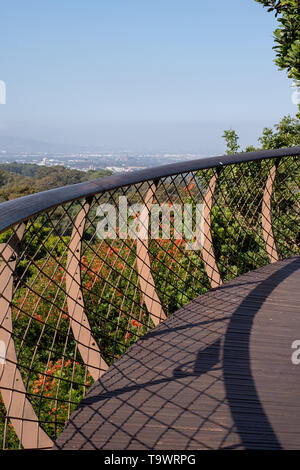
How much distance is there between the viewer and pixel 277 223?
7320mm

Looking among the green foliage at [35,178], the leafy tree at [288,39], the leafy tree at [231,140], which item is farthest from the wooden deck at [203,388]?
the green foliage at [35,178]

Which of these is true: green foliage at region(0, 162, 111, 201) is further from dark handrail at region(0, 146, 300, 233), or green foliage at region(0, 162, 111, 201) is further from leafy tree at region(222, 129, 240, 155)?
dark handrail at region(0, 146, 300, 233)

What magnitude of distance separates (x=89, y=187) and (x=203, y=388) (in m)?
1.07

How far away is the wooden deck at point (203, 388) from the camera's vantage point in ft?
5.90

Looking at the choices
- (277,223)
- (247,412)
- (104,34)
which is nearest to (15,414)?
(247,412)

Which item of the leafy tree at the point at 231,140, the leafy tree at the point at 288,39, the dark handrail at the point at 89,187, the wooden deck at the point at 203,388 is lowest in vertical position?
the wooden deck at the point at 203,388

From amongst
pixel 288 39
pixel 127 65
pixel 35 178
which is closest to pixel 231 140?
pixel 288 39

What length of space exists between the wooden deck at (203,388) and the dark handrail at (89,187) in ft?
3.03

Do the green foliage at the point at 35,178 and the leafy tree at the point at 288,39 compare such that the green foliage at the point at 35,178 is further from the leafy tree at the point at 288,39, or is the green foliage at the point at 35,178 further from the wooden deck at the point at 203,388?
the wooden deck at the point at 203,388

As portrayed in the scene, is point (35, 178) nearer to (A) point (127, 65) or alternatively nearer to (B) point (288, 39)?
(B) point (288, 39)

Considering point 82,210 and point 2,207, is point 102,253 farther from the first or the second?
point 2,207

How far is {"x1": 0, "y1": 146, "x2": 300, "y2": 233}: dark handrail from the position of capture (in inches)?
53.8

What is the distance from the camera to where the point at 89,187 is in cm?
195

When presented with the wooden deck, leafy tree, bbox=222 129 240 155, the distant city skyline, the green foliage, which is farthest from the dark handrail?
the distant city skyline
